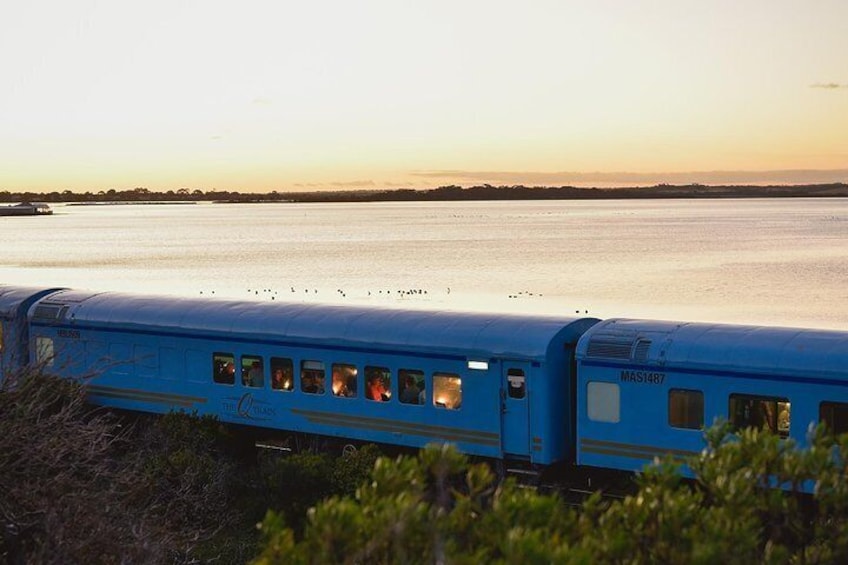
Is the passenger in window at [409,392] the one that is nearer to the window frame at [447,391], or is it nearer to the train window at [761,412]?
the window frame at [447,391]

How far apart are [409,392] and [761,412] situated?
6010 millimetres

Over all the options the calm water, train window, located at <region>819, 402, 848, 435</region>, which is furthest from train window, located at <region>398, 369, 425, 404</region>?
the calm water

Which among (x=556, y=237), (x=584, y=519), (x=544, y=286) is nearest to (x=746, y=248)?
(x=556, y=237)

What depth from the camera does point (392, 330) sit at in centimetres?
2014

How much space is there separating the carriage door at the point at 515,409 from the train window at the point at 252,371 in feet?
17.3

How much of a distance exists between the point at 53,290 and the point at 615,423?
1509 centimetres

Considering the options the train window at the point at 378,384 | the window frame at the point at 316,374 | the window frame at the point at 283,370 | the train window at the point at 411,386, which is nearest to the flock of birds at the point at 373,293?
the window frame at the point at 283,370

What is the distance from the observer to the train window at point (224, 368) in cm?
2223

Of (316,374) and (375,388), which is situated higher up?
(316,374)

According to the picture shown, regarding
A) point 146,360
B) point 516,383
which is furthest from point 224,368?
point 516,383

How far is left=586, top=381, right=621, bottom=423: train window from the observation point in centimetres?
1764

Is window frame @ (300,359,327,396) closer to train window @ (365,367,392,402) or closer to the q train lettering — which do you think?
train window @ (365,367,392,402)

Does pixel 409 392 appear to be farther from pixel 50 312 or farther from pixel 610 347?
pixel 50 312

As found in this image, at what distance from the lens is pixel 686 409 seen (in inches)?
672
